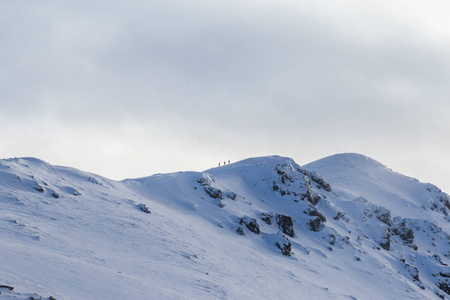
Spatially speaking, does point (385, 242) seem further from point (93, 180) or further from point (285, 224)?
point (93, 180)

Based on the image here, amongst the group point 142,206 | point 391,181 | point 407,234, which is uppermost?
point 391,181

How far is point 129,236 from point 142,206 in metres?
6.04

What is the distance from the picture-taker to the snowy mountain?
70.3 ft

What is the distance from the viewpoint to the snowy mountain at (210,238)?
21438mm

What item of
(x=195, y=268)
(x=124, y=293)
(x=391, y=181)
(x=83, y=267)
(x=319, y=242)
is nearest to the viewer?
(x=124, y=293)

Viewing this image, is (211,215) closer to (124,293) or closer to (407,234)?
(124,293)

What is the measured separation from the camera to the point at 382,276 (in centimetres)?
4131

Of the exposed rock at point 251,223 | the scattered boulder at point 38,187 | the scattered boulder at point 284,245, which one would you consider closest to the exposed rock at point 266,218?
the exposed rock at point 251,223

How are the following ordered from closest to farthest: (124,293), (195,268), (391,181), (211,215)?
(124,293)
(195,268)
(211,215)
(391,181)

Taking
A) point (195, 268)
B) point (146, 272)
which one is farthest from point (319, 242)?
point (146, 272)

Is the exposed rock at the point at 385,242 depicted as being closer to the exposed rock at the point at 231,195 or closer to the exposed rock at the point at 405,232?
the exposed rock at the point at 405,232

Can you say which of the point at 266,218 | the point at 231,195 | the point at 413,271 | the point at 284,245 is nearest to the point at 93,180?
the point at 231,195

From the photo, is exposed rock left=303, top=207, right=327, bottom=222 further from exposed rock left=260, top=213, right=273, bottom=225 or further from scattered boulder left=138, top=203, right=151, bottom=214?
scattered boulder left=138, top=203, right=151, bottom=214

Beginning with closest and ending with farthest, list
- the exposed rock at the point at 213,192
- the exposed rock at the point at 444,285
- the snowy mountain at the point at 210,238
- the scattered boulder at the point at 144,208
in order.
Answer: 1. the snowy mountain at the point at 210,238
2. the scattered boulder at the point at 144,208
3. the exposed rock at the point at 213,192
4. the exposed rock at the point at 444,285
